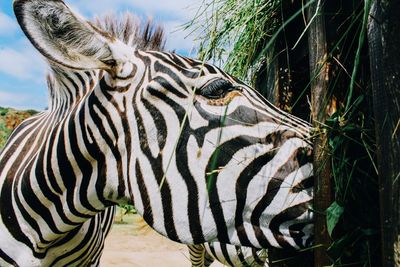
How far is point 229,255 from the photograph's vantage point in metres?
4.02

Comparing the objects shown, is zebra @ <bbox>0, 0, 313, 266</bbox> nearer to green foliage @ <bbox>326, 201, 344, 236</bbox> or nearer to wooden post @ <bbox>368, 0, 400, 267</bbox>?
green foliage @ <bbox>326, 201, 344, 236</bbox>

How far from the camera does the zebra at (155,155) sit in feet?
5.43

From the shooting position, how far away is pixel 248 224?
168 centimetres

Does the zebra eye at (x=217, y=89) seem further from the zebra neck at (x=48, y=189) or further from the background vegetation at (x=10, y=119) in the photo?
the background vegetation at (x=10, y=119)

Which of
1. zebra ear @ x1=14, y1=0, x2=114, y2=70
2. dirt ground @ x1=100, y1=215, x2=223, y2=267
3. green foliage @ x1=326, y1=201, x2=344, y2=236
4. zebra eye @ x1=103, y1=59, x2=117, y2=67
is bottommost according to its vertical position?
dirt ground @ x1=100, y1=215, x2=223, y2=267

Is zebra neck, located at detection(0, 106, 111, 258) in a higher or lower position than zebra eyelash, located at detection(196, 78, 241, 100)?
lower

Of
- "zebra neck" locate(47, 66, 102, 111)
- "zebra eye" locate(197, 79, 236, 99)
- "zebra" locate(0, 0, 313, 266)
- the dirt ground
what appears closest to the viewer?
"zebra" locate(0, 0, 313, 266)

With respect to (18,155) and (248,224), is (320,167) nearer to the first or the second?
(248,224)

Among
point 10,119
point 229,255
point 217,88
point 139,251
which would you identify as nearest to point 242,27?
point 217,88

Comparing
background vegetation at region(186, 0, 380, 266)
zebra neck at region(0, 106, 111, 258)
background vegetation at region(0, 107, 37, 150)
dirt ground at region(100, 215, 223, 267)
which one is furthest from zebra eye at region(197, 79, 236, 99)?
background vegetation at region(0, 107, 37, 150)

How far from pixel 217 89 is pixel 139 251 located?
7666 mm

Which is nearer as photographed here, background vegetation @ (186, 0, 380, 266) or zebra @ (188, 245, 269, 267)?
background vegetation @ (186, 0, 380, 266)

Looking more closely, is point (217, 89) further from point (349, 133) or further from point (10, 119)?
point (10, 119)

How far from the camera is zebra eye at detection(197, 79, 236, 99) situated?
1856 mm
